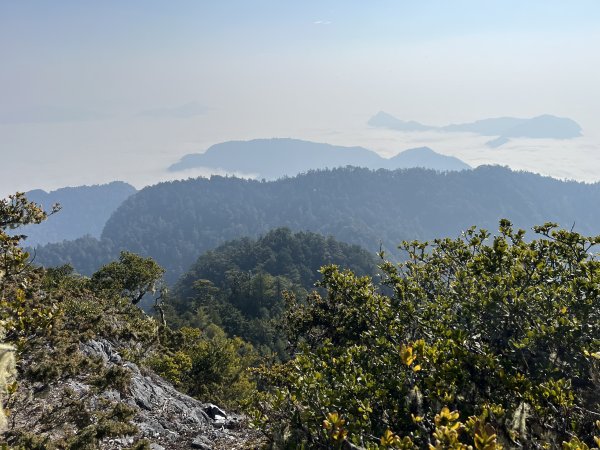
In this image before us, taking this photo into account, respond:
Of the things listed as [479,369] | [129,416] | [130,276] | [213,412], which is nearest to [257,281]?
[130,276]

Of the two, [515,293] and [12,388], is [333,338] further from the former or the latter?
[12,388]

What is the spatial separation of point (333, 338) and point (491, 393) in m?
7.41

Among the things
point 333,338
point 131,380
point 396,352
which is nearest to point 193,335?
point 131,380

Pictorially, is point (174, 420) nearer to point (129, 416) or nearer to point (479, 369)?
point (129, 416)

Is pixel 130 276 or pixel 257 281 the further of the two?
pixel 257 281

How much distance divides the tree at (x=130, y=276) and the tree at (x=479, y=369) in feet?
108

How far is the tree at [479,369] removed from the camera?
5520 mm

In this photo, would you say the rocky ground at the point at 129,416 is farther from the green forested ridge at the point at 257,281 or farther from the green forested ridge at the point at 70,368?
the green forested ridge at the point at 257,281

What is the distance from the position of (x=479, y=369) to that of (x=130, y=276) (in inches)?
1454

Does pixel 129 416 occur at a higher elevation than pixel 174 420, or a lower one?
higher

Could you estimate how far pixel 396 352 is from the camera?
25.3 ft

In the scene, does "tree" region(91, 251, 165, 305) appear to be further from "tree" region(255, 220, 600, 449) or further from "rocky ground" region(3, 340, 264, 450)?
"tree" region(255, 220, 600, 449)

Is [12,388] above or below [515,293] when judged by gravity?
below

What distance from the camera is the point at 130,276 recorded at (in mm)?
39062
